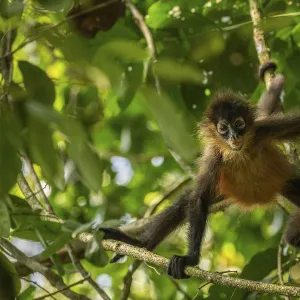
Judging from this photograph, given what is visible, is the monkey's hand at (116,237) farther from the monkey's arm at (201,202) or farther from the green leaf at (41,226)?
the green leaf at (41,226)

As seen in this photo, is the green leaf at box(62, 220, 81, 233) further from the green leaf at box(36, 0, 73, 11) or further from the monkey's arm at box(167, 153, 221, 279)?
the monkey's arm at box(167, 153, 221, 279)

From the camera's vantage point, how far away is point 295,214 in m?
5.72

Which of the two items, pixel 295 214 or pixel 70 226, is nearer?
pixel 70 226

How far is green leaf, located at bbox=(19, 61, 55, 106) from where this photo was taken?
8.22ft

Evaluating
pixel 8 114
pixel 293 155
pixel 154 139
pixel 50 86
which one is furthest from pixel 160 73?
pixel 154 139

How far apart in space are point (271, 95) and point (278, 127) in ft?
1.79

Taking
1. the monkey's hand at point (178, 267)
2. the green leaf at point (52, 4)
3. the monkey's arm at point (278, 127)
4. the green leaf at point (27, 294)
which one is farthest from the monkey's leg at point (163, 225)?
the green leaf at point (52, 4)

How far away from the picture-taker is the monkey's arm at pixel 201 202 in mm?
5033

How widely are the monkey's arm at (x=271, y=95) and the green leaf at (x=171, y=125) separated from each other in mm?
3736

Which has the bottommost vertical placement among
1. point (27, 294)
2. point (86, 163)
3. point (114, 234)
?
point (114, 234)

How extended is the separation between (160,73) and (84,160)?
14.9 inches

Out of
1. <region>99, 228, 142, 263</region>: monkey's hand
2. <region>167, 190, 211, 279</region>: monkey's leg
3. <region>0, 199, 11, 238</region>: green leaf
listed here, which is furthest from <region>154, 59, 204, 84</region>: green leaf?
<region>99, 228, 142, 263</region>: monkey's hand

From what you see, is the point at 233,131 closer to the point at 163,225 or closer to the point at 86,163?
the point at 163,225

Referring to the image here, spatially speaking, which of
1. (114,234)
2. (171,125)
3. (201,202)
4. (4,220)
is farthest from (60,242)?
(201,202)
